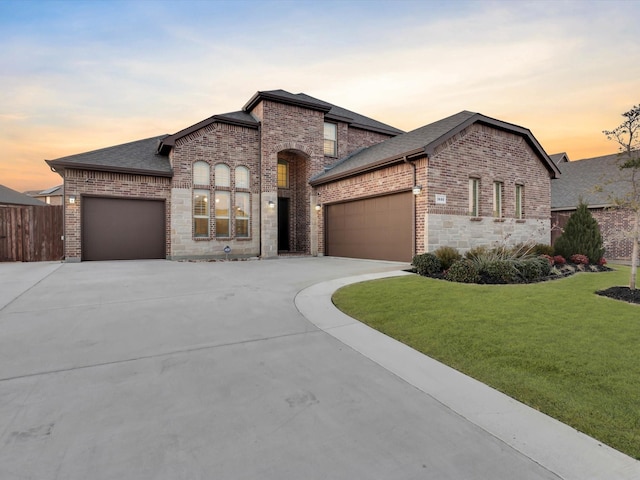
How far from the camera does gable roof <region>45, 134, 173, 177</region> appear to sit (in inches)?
483

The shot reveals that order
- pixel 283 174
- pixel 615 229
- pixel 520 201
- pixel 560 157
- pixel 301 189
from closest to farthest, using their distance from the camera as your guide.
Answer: pixel 520 201, pixel 615 229, pixel 301 189, pixel 283 174, pixel 560 157

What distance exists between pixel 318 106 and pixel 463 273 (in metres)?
12.4

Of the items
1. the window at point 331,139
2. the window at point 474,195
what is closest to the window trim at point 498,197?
the window at point 474,195

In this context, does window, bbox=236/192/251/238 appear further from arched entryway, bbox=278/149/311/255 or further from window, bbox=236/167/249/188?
arched entryway, bbox=278/149/311/255

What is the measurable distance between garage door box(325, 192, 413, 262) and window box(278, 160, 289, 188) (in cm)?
377

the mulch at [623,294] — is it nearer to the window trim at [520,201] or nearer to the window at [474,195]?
the window at [474,195]

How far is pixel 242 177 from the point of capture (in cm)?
1535

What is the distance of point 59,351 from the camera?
3404 millimetres

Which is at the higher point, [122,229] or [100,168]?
[100,168]

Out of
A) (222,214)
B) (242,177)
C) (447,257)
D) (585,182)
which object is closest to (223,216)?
(222,214)

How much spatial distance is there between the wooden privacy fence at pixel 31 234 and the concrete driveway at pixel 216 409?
1182 cm

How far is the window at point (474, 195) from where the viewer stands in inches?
463

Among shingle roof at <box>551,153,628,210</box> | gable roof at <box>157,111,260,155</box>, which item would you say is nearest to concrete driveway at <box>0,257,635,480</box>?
gable roof at <box>157,111,260,155</box>

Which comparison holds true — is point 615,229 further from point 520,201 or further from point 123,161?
point 123,161
